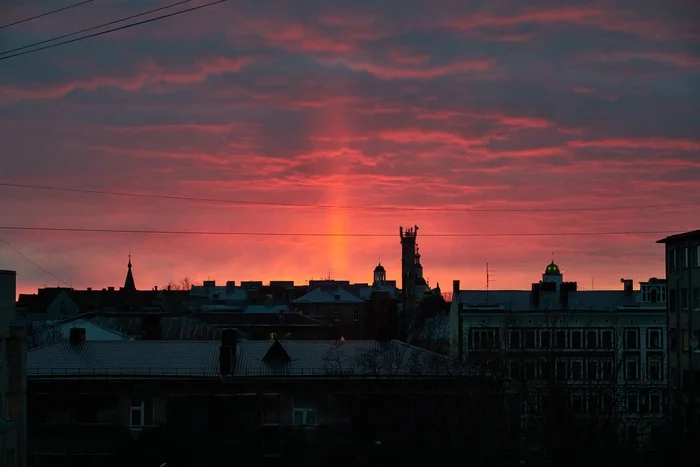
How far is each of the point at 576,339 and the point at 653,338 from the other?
5.55 metres

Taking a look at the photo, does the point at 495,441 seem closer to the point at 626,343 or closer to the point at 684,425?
the point at 684,425

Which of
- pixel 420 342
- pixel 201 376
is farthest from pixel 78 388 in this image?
pixel 420 342

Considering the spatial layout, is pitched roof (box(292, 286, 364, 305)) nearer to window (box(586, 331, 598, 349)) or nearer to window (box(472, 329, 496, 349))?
window (box(472, 329, 496, 349))

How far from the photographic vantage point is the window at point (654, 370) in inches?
3094

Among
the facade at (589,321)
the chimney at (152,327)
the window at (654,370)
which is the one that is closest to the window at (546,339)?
the facade at (589,321)

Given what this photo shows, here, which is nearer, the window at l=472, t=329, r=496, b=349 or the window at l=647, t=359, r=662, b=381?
the window at l=647, t=359, r=662, b=381

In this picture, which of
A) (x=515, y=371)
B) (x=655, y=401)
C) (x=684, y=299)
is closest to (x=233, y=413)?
(x=515, y=371)

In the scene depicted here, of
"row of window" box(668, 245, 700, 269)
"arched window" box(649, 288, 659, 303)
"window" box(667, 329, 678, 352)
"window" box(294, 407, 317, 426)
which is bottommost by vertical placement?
"window" box(294, 407, 317, 426)

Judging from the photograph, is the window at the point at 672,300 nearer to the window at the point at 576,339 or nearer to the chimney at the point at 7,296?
the window at the point at 576,339

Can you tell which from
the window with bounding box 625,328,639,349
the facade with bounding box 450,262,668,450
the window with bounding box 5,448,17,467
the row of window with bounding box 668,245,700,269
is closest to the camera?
the window with bounding box 5,448,17,467

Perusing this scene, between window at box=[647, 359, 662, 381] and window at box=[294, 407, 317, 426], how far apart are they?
125 feet

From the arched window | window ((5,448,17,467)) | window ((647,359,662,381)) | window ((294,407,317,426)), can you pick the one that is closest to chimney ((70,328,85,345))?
window ((294,407,317,426))

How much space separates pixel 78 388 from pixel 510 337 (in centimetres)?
3575

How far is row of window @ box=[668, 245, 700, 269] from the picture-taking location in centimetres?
6450
